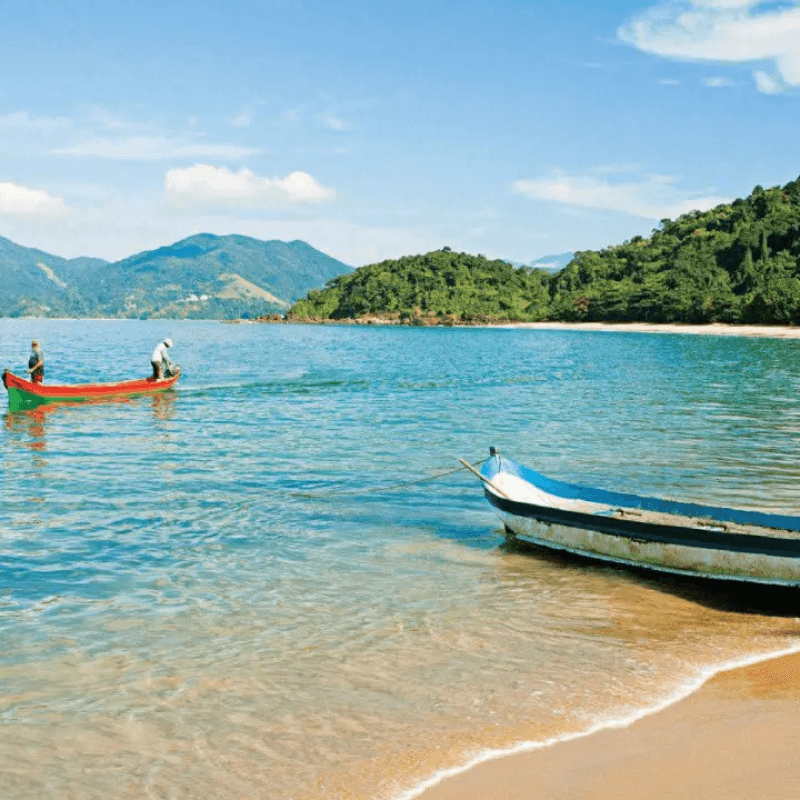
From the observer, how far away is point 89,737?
7445mm

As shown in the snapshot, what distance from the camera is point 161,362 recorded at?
3975cm

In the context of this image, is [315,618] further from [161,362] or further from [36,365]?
[161,362]

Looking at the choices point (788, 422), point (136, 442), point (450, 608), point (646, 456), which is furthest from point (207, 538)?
point (788, 422)

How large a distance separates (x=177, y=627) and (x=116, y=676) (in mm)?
1486

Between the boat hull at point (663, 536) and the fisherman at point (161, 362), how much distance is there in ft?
91.1

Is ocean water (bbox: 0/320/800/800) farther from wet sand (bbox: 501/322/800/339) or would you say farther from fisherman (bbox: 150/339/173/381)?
wet sand (bbox: 501/322/800/339)

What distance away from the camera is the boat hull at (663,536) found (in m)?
10.9

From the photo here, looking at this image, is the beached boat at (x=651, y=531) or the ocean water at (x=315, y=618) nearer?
the ocean water at (x=315, y=618)

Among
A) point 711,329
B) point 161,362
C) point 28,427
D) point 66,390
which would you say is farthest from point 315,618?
point 711,329

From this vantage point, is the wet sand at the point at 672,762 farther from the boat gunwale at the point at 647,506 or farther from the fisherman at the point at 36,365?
the fisherman at the point at 36,365

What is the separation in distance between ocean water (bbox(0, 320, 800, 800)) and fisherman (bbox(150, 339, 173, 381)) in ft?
45.0

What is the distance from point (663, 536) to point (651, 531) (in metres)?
0.19

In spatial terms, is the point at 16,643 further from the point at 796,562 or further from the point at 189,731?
the point at 796,562

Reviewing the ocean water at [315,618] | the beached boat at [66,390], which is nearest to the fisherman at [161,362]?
the beached boat at [66,390]
